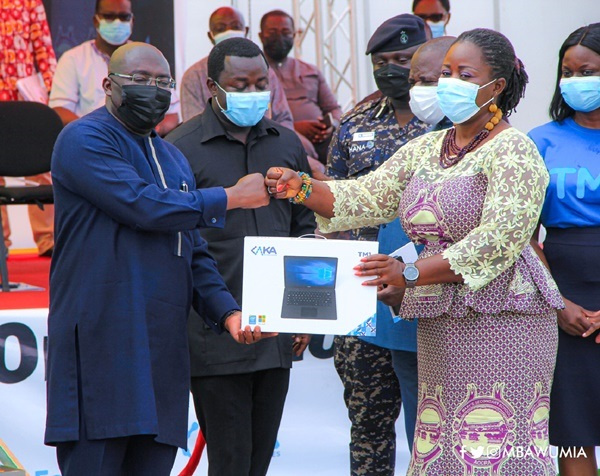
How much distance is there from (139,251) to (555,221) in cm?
176

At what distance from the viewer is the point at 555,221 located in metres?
3.82

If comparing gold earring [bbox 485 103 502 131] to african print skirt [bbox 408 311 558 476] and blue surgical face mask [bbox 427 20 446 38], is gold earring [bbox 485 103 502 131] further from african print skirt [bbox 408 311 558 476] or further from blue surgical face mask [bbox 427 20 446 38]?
blue surgical face mask [bbox 427 20 446 38]

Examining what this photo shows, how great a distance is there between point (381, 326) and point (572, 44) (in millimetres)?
1431

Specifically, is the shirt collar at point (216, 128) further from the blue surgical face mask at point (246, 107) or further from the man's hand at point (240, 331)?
the man's hand at point (240, 331)

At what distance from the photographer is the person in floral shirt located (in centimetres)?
730

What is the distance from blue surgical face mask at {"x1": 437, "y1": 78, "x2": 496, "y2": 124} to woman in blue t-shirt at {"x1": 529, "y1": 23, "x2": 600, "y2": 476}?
29.7 inches

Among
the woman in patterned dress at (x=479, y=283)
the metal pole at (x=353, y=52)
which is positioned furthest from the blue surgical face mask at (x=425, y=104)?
the metal pole at (x=353, y=52)

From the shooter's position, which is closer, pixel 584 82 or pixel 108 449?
pixel 108 449

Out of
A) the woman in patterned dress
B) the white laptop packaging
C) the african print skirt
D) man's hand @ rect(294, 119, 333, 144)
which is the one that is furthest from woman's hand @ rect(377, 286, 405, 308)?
man's hand @ rect(294, 119, 333, 144)

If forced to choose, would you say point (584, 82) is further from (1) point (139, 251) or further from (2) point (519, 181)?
(1) point (139, 251)

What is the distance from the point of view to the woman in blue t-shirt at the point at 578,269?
375 cm

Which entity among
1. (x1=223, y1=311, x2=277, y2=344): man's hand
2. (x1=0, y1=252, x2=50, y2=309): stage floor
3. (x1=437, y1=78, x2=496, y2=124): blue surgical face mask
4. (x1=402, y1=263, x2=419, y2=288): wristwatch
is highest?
(x1=437, y1=78, x2=496, y2=124): blue surgical face mask

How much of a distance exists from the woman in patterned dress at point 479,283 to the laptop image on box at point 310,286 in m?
0.11

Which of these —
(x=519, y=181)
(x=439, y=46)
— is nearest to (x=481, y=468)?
(x=519, y=181)
